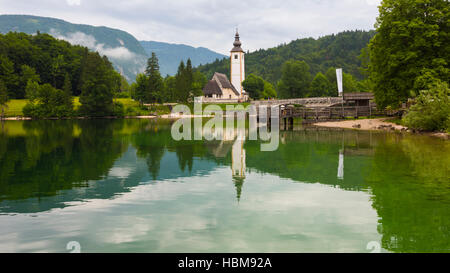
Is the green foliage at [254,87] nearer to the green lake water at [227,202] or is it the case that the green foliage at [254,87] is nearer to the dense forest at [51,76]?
the dense forest at [51,76]

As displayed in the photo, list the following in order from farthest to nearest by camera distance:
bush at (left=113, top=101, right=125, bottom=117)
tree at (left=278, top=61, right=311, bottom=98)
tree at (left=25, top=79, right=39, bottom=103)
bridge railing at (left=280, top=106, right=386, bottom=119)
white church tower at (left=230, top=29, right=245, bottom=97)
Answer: white church tower at (left=230, top=29, right=245, bottom=97) → tree at (left=278, top=61, right=311, bottom=98) → bush at (left=113, top=101, right=125, bottom=117) → tree at (left=25, top=79, right=39, bottom=103) → bridge railing at (left=280, top=106, right=386, bottom=119)

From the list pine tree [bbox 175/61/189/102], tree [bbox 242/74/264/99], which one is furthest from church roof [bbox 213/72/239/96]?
pine tree [bbox 175/61/189/102]

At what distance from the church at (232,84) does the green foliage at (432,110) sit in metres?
77.1

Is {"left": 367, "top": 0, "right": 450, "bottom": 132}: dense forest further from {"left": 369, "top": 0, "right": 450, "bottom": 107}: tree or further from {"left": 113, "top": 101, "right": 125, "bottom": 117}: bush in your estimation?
{"left": 113, "top": 101, "right": 125, "bottom": 117}: bush

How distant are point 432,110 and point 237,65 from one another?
96726mm

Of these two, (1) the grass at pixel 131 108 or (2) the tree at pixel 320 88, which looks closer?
(1) the grass at pixel 131 108

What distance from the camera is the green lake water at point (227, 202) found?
1021 cm

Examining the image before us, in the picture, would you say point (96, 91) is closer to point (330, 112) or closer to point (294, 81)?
point (294, 81)

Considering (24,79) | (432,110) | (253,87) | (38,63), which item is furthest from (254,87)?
(432,110)

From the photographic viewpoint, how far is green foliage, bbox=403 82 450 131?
3653cm

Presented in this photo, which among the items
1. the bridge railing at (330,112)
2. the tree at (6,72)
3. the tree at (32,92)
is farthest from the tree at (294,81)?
the tree at (6,72)

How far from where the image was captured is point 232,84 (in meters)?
131
